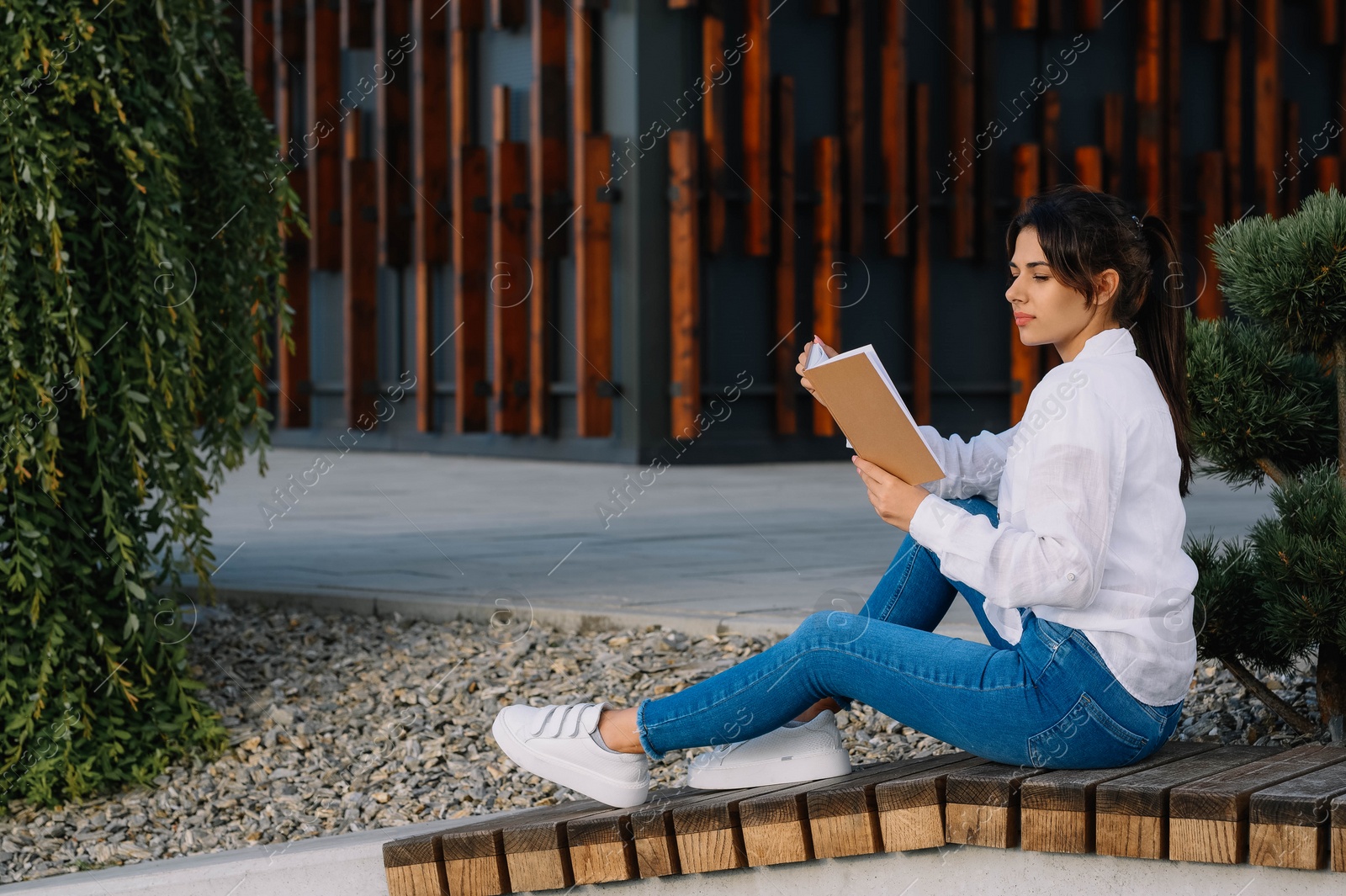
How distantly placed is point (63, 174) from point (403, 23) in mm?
12502

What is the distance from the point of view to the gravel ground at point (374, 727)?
4.81 metres

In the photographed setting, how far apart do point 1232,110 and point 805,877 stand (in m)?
15.2

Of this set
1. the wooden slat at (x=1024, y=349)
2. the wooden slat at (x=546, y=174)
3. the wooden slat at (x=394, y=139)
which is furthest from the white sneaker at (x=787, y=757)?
the wooden slat at (x=394, y=139)

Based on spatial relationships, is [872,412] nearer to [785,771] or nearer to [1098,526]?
[1098,526]

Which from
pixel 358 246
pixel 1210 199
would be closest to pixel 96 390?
pixel 358 246

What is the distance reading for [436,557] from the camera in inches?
322

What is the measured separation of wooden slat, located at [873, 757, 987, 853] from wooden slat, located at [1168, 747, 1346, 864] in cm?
45

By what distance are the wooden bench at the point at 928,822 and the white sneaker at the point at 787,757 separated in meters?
0.03

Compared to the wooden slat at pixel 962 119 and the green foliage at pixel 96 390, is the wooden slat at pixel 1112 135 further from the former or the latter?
the green foliage at pixel 96 390

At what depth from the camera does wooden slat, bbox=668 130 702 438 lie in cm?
1409

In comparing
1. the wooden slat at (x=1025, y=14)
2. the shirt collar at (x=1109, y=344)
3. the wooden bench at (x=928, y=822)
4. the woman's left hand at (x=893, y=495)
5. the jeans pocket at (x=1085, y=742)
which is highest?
the wooden slat at (x=1025, y=14)

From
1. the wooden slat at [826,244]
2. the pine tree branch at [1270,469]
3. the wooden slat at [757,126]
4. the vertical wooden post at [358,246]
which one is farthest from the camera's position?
the vertical wooden post at [358,246]

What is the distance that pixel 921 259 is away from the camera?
15.2 m

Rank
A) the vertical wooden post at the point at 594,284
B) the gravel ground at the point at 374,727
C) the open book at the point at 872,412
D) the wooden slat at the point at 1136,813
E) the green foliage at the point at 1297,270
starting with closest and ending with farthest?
the wooden slat at the point at 1136,813
the open book at the point at 872,412
the green foliage at the point at 1297,270
the gravel ground at the point at 374,727
the vertical wooden post at the point at 594,284
